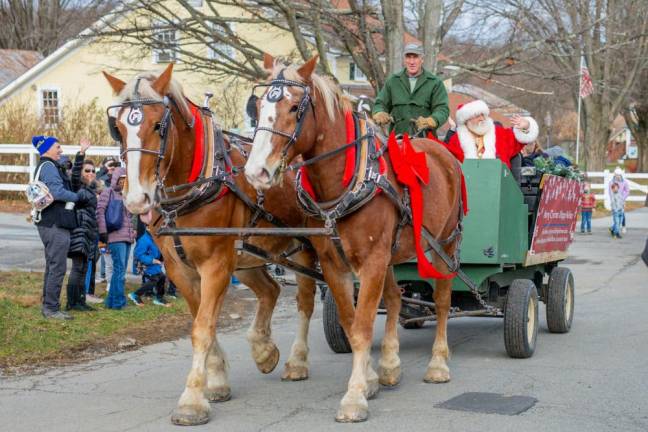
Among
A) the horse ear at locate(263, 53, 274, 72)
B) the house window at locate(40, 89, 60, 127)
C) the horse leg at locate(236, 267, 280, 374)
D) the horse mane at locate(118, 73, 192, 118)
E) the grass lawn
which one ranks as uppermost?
the house window at locate(40, 89, 60, 127)

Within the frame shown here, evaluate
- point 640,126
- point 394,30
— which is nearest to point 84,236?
point 394,30

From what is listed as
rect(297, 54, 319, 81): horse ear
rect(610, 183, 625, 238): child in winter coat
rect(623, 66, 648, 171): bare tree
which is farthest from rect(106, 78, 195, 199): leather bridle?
rect(623, 66, 648, 171): bare tree

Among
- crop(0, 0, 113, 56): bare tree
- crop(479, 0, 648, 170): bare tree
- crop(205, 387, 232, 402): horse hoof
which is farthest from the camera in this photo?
crop(0, 0, 113, 56): bare tree

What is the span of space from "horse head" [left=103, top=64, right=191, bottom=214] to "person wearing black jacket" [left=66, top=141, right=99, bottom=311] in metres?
4.21

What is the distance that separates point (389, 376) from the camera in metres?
7.04

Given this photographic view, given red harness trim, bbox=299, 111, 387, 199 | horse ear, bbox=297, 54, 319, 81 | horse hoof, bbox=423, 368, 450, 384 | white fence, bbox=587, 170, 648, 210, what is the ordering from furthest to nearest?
white fence, bbox=587, 170, 648, 210 < horse hoof, bbox=423, 368, 450, 384 < red harness trim, bbox=299, 111, 387, 199 < horse ear, bbox=297, 54, 319, 81

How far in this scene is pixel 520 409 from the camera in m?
6.22

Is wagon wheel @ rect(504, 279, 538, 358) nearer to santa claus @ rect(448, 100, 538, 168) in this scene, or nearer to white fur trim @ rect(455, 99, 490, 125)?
santa claus @ rect(448, 100, 538, 168)

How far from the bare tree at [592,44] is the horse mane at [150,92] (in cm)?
1190

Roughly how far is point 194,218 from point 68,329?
11.9ft

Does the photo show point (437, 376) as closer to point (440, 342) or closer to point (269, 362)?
point (440, 342)

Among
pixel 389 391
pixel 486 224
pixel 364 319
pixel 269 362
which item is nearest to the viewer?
pixel 364 319

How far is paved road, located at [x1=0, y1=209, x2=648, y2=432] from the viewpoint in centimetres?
597

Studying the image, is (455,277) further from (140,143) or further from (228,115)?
(228,115)
